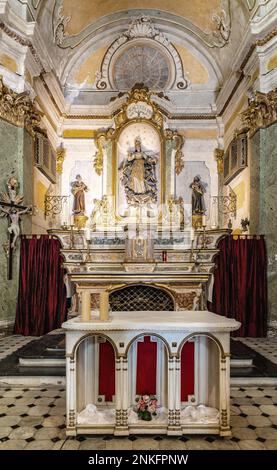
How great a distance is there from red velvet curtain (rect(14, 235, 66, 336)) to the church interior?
0.10 feet

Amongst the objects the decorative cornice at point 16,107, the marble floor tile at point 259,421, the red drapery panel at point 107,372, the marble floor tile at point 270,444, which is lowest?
the marble floor tile at point 259,421

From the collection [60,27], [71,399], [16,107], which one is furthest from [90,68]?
[71,399]

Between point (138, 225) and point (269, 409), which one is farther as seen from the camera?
point (138, 225)

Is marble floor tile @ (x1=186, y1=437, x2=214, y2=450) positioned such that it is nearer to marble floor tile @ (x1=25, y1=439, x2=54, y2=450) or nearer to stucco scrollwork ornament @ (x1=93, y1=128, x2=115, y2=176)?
marble floor tile @ (x1=25, y1=439, x2=54, y2=450)

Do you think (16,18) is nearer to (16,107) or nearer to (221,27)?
(16,107)

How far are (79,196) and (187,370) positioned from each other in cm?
828

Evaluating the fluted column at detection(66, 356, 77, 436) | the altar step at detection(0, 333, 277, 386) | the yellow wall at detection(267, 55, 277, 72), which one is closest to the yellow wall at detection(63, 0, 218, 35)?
the yellow wall at detection(267, 55, 277, 72)

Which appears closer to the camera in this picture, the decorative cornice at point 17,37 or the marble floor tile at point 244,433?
the marble floor tile at point 244,433

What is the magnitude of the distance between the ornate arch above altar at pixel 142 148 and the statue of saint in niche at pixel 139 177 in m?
0.17

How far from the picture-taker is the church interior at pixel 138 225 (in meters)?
3.39

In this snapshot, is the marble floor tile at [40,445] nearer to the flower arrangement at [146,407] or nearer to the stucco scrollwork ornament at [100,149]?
the flower arrangement at [146,407]

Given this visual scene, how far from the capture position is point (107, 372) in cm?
368

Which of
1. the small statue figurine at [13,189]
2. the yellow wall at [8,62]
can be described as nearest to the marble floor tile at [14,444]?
the small statue figurine at [13,189]

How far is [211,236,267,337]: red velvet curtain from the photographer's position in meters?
7.89
